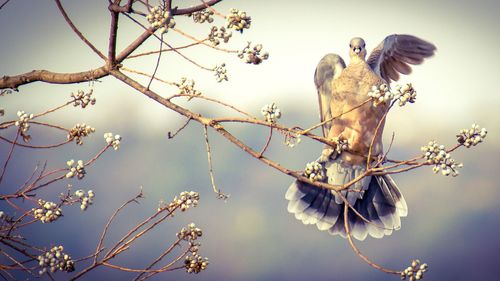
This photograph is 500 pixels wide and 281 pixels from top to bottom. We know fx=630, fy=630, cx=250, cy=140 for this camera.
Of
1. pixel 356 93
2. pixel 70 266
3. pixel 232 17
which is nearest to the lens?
pixel 232 17

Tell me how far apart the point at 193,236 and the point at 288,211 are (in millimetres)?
893

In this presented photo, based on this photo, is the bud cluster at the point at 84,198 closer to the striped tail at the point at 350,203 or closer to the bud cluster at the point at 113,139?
the bud cluster at the point at 113,139

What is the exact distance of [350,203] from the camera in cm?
246

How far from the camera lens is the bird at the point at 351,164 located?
8.00 feet

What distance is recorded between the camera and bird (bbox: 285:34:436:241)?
8.00 ft

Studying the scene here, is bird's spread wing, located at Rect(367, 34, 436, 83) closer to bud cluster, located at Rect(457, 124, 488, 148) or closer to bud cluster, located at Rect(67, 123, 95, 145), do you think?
bud cluster, located at Rect(457, 124, 488, 148)

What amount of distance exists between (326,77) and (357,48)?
0.19 m

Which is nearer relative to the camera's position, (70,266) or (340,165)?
(70,266)

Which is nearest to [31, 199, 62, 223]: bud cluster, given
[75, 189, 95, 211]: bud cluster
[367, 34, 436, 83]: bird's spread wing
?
[75, 189, 95, 211]: bud cluster

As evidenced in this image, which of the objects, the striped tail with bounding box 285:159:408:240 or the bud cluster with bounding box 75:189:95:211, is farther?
the striped tail with bounding box 285:159:408:240

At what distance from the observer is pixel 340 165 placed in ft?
8.25

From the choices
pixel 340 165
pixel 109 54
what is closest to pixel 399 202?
pixel 340 165

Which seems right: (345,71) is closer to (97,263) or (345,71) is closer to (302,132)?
(302,132)

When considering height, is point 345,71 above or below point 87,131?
above
